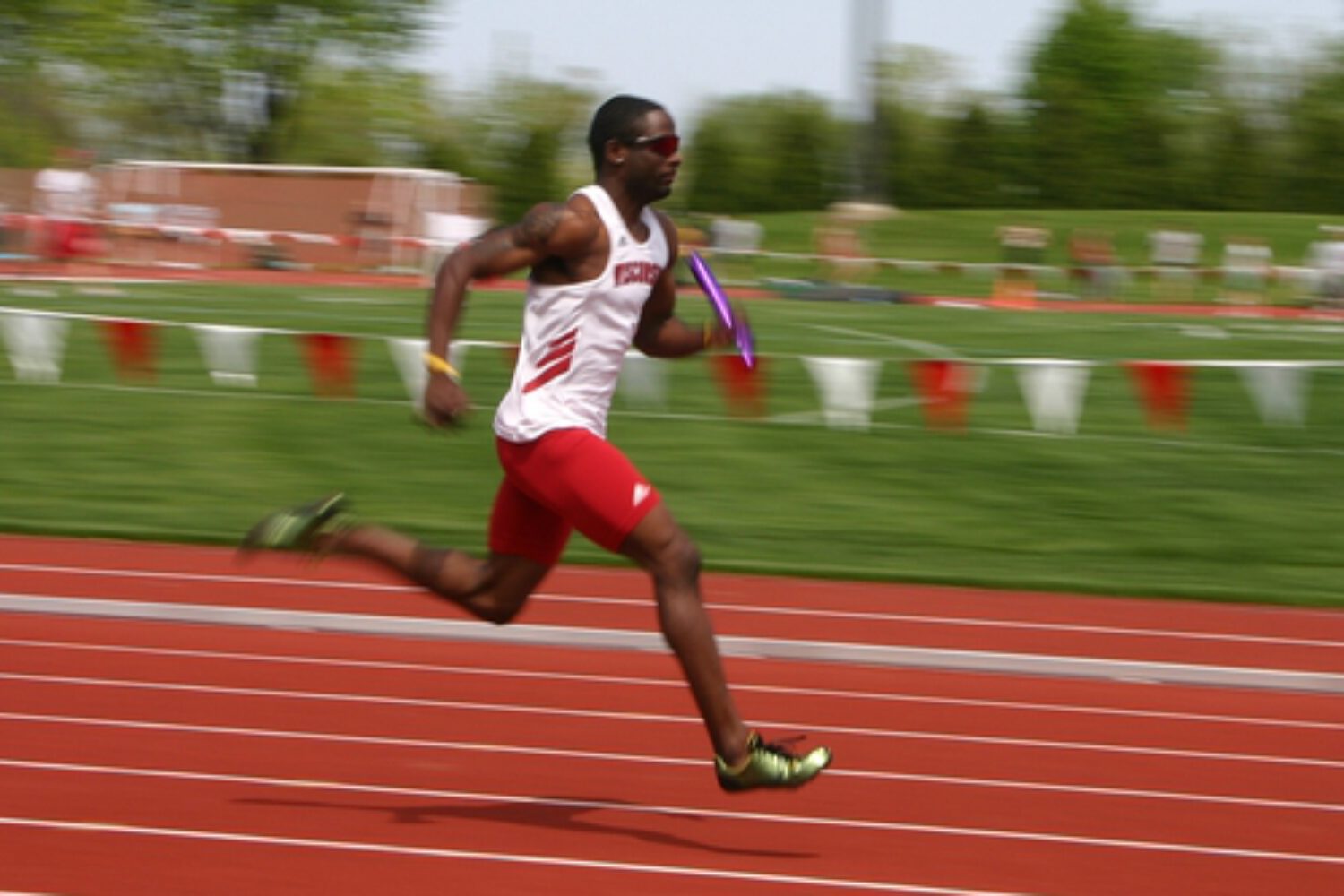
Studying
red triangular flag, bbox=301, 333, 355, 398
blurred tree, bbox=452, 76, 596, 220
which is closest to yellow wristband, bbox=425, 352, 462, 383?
red triangular flag, bbox=301, 333, 355, 398

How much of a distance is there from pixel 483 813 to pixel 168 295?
20632 mm

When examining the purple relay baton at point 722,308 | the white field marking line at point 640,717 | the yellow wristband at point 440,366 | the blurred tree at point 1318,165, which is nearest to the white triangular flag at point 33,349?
the white field marking line at point 640,717

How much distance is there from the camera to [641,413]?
14930 millimetres

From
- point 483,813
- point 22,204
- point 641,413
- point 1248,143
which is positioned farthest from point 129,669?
point 1248,143

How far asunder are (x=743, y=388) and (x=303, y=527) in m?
9.06

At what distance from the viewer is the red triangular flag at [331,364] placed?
45.4 ft

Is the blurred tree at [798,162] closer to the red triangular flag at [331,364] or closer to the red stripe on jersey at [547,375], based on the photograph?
the red triangular flag at [331,364]

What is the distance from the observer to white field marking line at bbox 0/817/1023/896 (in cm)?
482

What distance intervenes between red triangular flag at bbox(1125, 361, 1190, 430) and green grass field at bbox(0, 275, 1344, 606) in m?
0.15

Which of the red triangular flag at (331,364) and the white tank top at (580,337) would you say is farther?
the red triangular flag at (331,364)

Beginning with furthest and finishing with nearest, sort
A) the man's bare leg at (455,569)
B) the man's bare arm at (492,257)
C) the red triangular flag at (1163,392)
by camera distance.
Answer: the red triangular flag at (1163,392) < the man's bare leg at (455,569) < the man's bare arm at (492,257)

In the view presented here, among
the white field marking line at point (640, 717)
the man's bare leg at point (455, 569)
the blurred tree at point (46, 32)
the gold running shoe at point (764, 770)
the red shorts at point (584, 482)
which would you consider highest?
the red shorts at point (584, 482)

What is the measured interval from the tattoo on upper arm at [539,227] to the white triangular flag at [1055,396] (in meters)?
9.12

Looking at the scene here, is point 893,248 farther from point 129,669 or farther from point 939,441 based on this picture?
point 129,669
